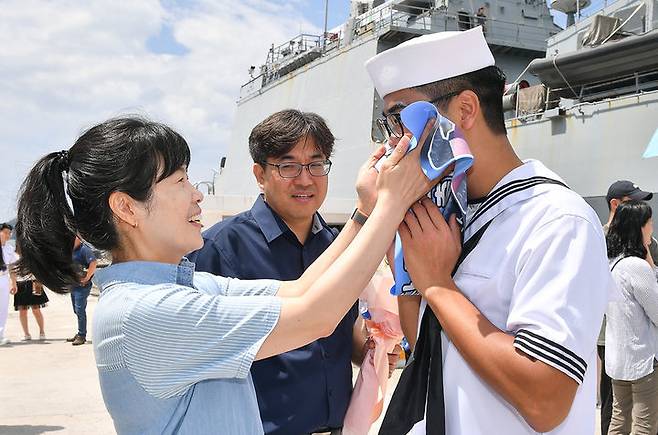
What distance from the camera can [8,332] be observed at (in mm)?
10461

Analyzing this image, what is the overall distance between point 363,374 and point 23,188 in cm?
151

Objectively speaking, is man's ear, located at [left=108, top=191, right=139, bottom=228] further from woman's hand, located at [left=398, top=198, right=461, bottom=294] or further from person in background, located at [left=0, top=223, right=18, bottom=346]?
person in background, located at [left=0, top=223, right=18, bottom=346]

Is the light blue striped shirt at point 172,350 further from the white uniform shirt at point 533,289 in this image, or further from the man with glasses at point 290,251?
the man with glasses at point 290,251

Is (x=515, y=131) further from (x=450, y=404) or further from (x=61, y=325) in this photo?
(x=450, y=404)

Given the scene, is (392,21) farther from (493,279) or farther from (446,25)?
(493,279)

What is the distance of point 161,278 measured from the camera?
1563 mm

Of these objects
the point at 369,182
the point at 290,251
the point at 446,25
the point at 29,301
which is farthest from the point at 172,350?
the point at 446,25

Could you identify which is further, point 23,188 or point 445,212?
point 23,188

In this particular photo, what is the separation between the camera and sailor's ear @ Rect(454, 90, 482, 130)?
1682 millimetres

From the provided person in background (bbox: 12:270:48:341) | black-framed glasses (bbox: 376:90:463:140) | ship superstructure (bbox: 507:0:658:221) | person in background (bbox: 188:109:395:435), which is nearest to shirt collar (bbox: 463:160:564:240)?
black-framed glasses (bbox: 376:90:463:140)

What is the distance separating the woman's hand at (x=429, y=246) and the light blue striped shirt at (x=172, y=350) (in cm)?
37

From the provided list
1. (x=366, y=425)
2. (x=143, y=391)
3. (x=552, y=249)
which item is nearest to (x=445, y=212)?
(x=552, y=249)

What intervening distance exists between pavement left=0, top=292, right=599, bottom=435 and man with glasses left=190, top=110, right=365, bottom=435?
2700 millimetres

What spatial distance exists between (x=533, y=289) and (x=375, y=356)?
4.13 ft
